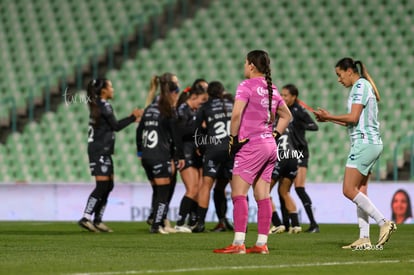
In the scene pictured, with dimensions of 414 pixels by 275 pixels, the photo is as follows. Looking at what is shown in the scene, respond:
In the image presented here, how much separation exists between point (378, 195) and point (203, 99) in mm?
4802

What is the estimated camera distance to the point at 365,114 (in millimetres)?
10703

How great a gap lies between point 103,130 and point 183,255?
204 inches

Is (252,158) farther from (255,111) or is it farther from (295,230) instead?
(295,230)

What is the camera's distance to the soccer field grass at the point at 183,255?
8.37m

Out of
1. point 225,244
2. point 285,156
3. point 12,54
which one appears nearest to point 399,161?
point 285,156

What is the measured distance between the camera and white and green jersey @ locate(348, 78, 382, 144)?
10648 millimetres

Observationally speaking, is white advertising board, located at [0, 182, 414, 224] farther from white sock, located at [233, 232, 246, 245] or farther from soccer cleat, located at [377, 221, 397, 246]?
white sock, located at [233, 232, 246, 245]

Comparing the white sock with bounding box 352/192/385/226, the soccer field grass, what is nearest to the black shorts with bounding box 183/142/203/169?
the soccer field grass

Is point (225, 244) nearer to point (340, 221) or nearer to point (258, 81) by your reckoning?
point (258, 81)

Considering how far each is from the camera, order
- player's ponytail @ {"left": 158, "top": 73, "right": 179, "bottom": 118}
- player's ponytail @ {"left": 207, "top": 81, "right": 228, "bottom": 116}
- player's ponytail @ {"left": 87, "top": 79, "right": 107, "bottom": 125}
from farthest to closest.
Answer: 1. player's ponytail @ {"left": 87, "top": 79, "right": 107, "bottom": 125}
2. player's ponytail @ {"left": 207, "top": 81, "right": 228, "bottom": 116}
3. player's ponytail @ {"left": 158, "top": 73, "right": 179, "bottom": 118}

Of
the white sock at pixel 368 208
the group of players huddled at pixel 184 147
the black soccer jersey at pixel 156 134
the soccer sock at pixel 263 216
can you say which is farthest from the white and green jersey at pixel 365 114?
the black soccer jersey at pixel 156 134

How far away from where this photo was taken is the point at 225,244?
465 inches

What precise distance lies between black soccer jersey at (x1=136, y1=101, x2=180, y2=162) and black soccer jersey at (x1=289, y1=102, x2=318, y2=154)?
193 centimetres

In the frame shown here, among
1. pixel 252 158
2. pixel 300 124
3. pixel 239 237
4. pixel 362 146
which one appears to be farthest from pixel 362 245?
pixel 300 124
